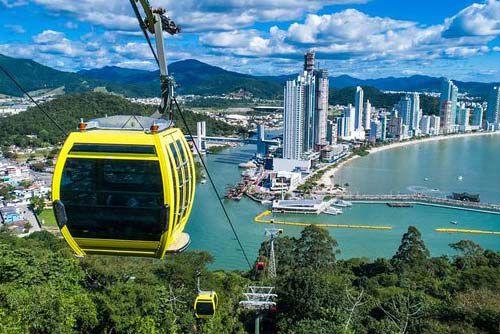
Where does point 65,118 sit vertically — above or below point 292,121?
below

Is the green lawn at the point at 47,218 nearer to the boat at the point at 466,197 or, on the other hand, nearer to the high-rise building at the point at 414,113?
the boat at the point at 466,197

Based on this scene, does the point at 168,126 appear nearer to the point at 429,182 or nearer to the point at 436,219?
the point at 436,219

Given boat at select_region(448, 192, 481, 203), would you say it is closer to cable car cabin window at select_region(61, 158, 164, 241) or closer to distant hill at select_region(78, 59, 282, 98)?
cable car cabin window at select_region(61, 158, 164, 241)

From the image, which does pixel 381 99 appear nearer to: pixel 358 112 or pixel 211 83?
pixel 358 112

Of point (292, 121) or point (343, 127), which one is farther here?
point (343, 127)

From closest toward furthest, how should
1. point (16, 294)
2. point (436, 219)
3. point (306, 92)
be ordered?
1. point (16, 294)
2. point (436, 219)
3. point (306, 92)

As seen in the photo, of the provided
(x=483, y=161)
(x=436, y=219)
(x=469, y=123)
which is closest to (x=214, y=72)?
(x=469, y=123)

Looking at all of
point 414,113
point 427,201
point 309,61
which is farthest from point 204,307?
point 414,113
